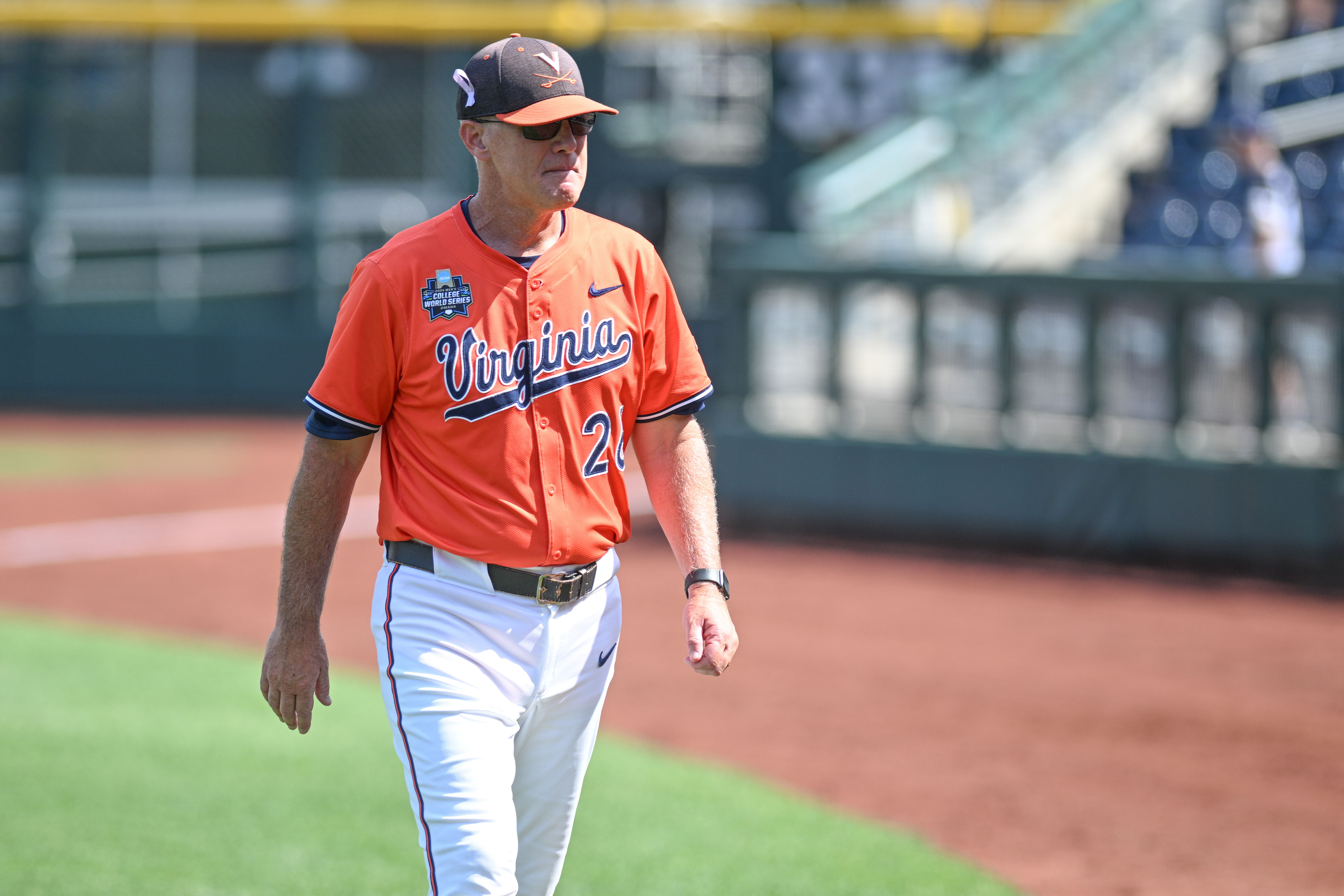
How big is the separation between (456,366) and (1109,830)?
2.99 m

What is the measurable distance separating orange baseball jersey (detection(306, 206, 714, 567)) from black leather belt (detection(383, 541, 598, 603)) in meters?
0.02

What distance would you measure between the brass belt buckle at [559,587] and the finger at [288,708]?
0.51 m

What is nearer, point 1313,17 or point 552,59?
point 552,59

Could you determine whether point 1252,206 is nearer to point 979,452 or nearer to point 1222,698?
point 979,452

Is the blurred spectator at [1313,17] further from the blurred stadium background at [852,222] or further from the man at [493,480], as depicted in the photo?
the man at [493,480]

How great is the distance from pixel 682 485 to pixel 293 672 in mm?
872

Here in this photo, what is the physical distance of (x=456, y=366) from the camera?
9.48ft

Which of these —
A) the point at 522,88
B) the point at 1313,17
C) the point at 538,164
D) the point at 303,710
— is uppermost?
the point at 1313,17

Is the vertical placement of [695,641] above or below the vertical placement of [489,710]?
above

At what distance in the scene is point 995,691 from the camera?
6.41 metres

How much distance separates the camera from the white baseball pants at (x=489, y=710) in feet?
8.95

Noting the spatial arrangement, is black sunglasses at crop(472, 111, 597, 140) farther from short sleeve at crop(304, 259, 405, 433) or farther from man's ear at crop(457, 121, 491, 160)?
short sleeve at crop(304, 259, 405, 433)

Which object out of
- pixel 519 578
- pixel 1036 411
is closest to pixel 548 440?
pixel 519 578

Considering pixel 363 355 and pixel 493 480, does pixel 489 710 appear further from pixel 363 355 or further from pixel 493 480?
pixel 363 355
